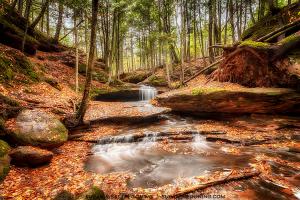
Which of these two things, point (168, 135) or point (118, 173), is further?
point (168, 135)

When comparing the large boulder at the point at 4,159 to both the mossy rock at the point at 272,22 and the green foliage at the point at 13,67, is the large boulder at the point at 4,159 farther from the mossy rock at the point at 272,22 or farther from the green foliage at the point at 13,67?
the mossy rock at the point at 272,22

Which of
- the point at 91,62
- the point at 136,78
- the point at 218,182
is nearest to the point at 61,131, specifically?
the point at 91,62

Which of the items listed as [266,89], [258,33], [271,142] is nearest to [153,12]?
[258,33]

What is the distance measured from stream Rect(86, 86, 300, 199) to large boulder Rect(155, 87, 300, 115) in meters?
1.51

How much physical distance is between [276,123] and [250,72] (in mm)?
3373

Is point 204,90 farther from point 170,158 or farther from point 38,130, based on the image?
point 38,130

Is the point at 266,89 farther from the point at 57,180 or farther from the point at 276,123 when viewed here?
the point at 57,180

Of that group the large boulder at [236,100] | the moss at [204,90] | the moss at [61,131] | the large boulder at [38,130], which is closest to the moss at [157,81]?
the large boulder at [236,100]

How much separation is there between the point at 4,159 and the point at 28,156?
2.39 feet

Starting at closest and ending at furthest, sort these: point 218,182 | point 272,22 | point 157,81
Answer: point 218,182 → point 272,22 → point 157,81

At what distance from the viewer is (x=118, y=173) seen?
25.2 feet

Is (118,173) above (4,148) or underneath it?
underneath

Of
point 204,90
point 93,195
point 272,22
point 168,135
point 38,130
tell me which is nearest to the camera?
point 93,195

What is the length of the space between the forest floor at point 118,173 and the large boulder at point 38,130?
1.74 ft
